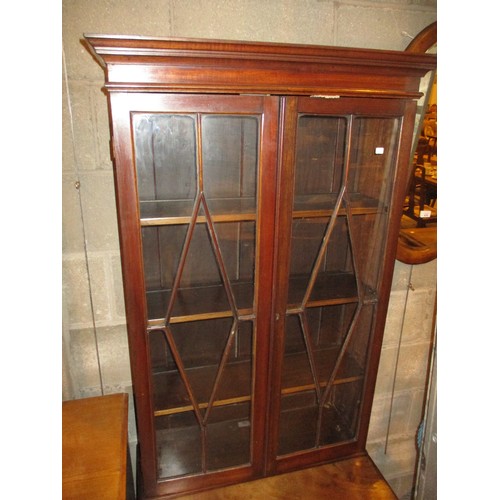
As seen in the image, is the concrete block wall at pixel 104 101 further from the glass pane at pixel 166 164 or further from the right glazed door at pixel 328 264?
the right glazed door at pixel 328 264

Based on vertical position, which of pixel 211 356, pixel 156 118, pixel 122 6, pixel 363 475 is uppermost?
pixel 122 6

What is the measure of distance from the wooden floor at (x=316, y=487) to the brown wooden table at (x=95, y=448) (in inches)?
11.9

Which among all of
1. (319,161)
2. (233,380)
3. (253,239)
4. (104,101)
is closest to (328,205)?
(319,161)

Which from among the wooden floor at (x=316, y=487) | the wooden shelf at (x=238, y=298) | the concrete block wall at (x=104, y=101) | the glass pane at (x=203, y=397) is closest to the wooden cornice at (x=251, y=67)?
the concrete block wall at (x=104, y=101)

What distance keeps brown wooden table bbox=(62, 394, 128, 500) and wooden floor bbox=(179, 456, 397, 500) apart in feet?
1.00

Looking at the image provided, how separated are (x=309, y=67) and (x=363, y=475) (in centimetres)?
133

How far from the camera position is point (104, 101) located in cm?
114

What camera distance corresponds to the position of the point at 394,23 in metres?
1.28

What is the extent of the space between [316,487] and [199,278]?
817 millimetres

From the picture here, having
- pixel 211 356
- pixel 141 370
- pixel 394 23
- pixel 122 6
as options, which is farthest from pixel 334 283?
pixel 122 6

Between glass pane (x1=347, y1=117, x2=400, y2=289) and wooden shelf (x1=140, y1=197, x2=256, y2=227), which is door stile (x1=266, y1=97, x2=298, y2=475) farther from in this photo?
glass pane (x1=347, y1=117, x2=400, y2=289)

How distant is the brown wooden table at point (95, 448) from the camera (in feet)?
3.21

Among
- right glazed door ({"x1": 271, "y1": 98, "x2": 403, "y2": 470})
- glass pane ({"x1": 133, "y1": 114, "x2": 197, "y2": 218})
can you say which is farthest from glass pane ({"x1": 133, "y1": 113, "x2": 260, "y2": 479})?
right glazed door ({"x1": 271, "y1": 98, "x2": 403, "y2": 470})
